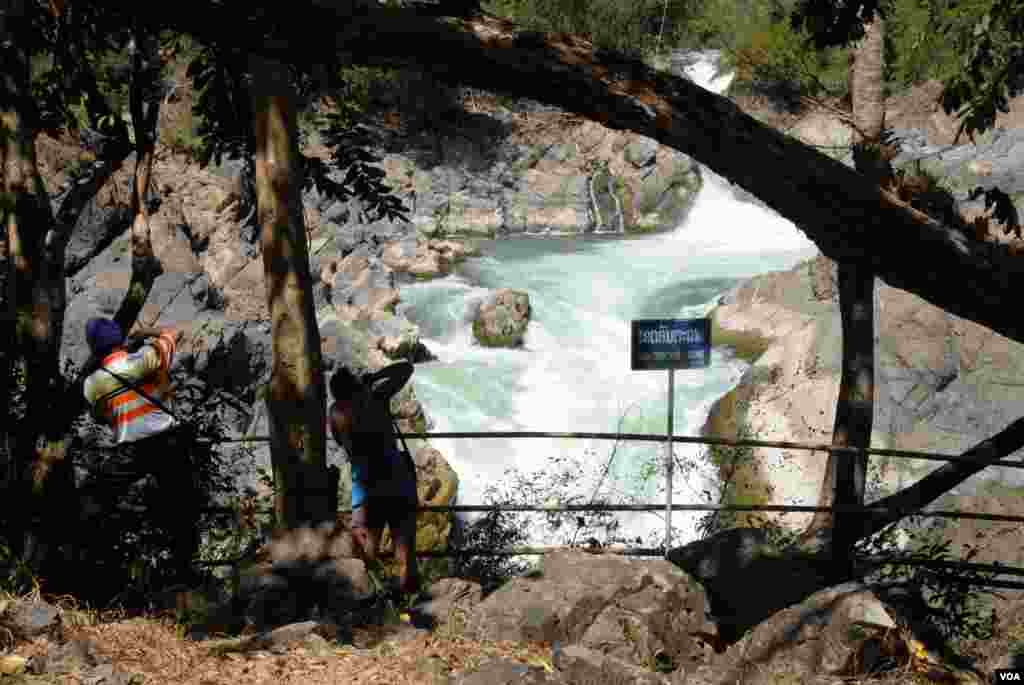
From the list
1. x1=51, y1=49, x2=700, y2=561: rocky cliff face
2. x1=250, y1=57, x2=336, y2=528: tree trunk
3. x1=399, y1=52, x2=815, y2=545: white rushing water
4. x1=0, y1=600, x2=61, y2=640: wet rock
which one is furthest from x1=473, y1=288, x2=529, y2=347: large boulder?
x1=0, y1=600, x2=61, y2=640: wet rock

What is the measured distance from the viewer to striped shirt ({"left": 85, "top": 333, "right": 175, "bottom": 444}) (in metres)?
5.50

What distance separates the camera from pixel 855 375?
20.7 ft

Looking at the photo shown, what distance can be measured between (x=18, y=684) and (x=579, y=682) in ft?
5.52

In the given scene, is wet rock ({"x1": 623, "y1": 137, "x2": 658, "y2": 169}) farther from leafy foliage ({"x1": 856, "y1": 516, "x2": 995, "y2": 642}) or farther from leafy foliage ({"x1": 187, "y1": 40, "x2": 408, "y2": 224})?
leafy foliage ({"x1": 187, "y1": 40, "x2": 408, "y2": 224})

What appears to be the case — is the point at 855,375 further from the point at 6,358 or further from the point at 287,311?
the point at 6,358

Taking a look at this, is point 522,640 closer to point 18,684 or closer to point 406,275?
point 18,684

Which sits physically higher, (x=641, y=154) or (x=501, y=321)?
(x=641, y=154)

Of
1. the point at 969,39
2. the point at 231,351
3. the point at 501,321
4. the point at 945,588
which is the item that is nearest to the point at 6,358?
the point at 945,588

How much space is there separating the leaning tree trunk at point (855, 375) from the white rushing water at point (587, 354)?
11.0ft

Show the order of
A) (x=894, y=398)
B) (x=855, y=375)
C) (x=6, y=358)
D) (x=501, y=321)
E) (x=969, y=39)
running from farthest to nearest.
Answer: (x=501, y=321), (x=894, y=398), (x=969, y=39), (x=855, y=375), (x=6, y=358)

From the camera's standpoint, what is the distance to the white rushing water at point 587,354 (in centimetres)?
1377

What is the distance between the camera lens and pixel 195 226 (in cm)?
2023

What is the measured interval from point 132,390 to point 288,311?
2.65 feet

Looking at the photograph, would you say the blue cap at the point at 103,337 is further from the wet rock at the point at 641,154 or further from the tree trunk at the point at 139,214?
the wet rock at the point at 641,154
